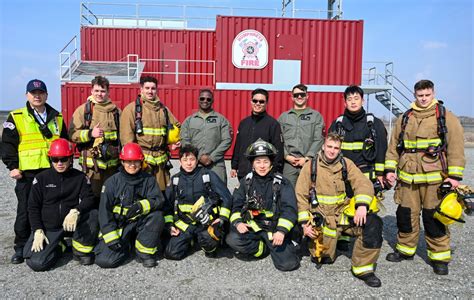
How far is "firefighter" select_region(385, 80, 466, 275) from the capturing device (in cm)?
379

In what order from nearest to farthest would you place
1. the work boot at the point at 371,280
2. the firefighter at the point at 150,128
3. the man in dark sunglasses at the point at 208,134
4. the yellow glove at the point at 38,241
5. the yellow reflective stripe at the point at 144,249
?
1. the work boot at the point at 371,280
2. the yellow glove at the point at 38,241
3. the yellow reflective stripe at the point at 144,249
4. the firefighter at the point at 150,128
5. the man in dark sunglasses at the point at 208,134

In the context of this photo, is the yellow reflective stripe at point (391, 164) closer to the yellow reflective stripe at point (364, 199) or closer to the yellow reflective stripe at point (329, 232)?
the yellow reflective stripe at point (364, 199)

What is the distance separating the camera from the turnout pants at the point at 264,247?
3.89 metres

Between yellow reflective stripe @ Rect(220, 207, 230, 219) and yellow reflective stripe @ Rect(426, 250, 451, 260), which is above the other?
yellow reflective stripe @ Rect(220, 207, 230, 219)

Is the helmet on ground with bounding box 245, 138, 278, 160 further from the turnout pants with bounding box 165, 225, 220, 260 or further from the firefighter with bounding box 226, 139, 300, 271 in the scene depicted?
the turnout pants with bounding box 165, 225, 220, 260

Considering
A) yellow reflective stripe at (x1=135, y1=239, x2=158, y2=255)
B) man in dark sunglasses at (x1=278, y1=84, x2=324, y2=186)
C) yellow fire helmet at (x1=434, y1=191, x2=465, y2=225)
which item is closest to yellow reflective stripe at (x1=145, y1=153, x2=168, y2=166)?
yellow reflective stripe at (x1=135, y1=239, x2=158, y2=255)

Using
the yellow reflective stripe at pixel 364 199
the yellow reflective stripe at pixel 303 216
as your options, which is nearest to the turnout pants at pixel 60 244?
the yellow reflective stripe at pixel 303 216

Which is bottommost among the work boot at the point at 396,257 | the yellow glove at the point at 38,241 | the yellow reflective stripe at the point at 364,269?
the work boot at the point at 396,257

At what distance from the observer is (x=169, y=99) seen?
42.8 ft

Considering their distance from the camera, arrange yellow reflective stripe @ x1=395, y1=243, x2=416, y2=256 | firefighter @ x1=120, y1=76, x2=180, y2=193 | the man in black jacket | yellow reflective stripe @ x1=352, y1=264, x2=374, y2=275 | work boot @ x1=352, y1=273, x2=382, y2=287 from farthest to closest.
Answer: the man in black jacket, firefighter @ x1=120, y1=76, x2=180, y2=193, yellow reflective stripe @ x1=395, y1=243, x2=416, y2=256, yellow reflective stripe @ x1=352, y1=264, x2=374, y2=275, work boot @ x1=352, y1=273, x2=382, y2=287

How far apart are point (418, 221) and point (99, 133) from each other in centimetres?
392

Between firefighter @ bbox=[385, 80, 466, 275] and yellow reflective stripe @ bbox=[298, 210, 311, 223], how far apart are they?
1107 millimetres

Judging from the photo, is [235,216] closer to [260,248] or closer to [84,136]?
[260,248]

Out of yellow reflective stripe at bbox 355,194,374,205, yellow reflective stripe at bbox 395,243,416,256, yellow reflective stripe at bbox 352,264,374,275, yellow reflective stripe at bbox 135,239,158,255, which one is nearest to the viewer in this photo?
yellow reflective stripe at bbox 352,264,374,275
